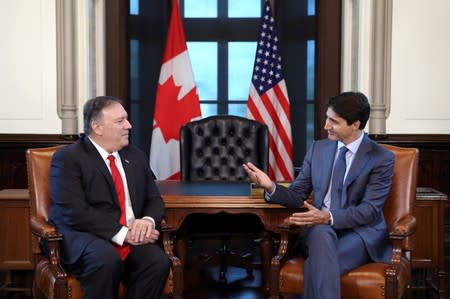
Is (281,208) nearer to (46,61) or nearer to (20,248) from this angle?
(20,248)

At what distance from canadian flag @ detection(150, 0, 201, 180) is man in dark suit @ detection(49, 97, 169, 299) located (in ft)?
9.01

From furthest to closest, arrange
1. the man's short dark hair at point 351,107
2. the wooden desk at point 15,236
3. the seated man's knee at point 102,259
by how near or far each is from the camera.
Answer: the wooden desk at point 15,236 → the man's short dark hair at point 351,107 → the seated man's knee at point 102,259

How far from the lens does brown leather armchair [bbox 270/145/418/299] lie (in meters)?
3.36

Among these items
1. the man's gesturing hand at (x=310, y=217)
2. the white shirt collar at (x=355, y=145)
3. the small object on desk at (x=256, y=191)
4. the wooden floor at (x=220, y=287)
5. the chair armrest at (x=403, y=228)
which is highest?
the white shirt collar at (x=355, y=145)

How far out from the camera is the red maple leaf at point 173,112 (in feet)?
21.0

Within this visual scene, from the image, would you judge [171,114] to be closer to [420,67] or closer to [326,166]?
[420,67]

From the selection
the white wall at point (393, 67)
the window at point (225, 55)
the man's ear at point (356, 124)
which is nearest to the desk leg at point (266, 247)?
the man's ear at point (356, 124)

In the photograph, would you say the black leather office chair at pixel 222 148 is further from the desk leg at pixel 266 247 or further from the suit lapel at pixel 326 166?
the suit lapel at pixel 326 166

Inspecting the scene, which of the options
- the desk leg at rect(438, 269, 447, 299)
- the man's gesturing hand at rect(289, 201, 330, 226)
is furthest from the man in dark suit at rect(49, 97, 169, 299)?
the desk leg at rect(438, 269, 447, 299)

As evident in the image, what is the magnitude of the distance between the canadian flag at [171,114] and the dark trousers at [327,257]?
293 centimetres

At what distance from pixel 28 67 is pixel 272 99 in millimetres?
2026

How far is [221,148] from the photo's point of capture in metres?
5.33

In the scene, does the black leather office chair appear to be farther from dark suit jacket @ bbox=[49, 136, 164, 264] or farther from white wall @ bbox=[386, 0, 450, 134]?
dark suit jacket @ bbox=[49, 136, 164, 264]

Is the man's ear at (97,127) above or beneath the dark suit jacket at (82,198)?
above
